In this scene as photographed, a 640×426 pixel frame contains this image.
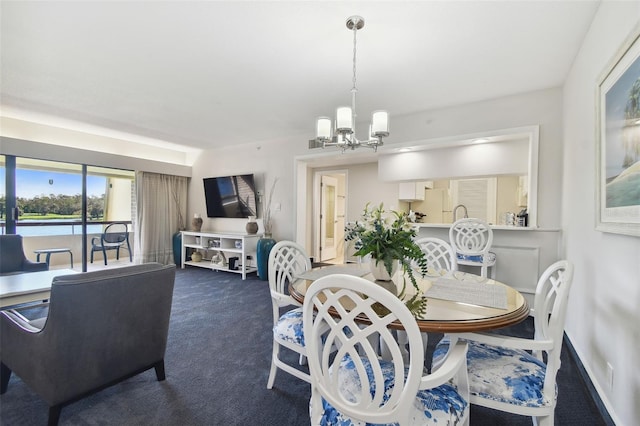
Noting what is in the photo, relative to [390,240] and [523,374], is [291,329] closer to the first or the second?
[390,240]

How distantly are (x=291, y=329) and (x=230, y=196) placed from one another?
443cm

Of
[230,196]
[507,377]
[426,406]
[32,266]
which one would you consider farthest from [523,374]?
[230,196]

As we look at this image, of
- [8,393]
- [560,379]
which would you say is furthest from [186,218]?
[560,379]

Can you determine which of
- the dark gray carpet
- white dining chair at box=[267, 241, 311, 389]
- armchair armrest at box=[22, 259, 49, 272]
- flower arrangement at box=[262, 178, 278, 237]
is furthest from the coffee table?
flower arrangement at box=[262, 178, 278, 237]

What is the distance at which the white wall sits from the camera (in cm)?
139

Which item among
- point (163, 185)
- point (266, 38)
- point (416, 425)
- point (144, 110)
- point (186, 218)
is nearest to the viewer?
point (416, 425)

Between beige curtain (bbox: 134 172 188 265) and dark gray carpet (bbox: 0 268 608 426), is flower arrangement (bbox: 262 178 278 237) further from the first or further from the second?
dark gray carpet (bbox: 0 268 608 426)

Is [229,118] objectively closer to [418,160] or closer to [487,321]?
[418,160]

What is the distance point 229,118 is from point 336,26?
256cm

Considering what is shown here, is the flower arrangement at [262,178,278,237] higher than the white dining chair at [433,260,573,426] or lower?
higher

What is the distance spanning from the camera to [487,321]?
47.7 inches

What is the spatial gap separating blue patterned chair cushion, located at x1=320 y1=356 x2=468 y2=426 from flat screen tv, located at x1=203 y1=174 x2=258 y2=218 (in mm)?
4608

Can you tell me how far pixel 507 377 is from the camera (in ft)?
4.15

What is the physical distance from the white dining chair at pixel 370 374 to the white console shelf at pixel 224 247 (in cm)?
407
